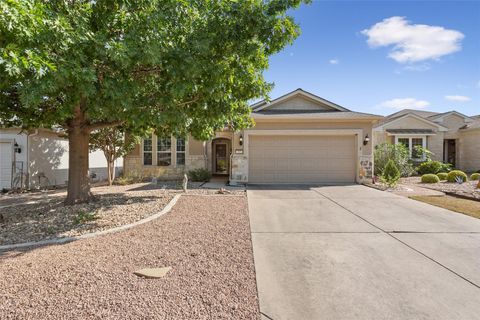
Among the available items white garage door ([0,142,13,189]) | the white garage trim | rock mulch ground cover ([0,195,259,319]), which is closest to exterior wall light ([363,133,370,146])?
the white garage trim

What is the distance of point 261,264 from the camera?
406 centimetres

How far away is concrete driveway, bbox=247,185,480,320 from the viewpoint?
3.00m

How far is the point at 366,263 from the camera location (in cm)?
413

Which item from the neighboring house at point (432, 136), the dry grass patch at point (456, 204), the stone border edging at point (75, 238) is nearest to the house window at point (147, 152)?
the stone border edging at point (75, 238)

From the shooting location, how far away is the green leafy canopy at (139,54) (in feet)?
14.0

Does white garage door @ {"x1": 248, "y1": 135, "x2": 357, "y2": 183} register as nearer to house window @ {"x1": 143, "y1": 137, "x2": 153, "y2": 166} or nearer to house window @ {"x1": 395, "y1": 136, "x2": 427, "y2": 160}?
house window @ {"x1": 143, "y1": 137, "x2": 153, "y2": 166}

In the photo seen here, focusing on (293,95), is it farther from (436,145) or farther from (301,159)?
(436,145)

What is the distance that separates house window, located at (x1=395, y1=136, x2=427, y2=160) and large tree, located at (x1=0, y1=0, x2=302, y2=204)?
16.7 meters

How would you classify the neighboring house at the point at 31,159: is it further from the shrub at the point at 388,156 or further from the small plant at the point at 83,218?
the shrub at the point at 388,156

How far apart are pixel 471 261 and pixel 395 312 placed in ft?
7.69

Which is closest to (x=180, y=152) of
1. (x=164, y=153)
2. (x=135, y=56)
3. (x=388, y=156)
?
(x=164, y=153)

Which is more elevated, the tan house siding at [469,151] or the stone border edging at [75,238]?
the tan house siding at [469,151]

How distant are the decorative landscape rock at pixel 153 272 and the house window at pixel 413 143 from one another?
20.3 meters

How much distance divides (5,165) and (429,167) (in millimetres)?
23635
